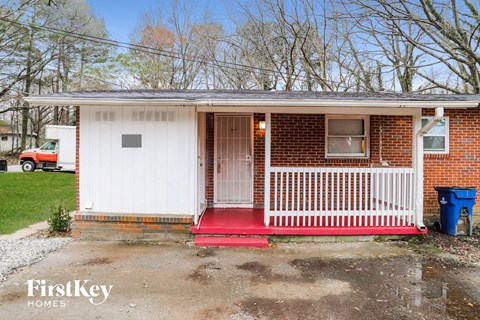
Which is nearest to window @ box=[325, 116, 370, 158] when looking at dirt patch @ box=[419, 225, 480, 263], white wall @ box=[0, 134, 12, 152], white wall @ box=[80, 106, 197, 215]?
dirt patch @ box=[419, 225, 480, 263]

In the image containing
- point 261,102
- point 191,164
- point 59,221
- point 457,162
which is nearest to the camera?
point 261,102

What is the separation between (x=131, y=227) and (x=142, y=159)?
1.20 metres

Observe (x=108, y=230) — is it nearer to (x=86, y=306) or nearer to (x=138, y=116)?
(x=138, y=116)

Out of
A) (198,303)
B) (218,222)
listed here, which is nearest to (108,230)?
(218,222)

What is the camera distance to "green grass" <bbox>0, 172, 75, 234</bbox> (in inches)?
281

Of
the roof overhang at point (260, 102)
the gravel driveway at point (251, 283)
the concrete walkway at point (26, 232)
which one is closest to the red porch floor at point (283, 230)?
the gravel driveway at point (251, 283)

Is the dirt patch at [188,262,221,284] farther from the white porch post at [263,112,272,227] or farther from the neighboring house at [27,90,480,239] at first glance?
the white porch post at [263,112,272,227]

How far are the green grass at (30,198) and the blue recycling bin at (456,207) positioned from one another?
7399 millimetres

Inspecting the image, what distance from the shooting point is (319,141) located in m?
7.13

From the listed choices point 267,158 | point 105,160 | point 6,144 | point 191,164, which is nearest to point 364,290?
point 267,158

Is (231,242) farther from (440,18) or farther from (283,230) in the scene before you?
(440,18)

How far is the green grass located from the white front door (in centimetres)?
345

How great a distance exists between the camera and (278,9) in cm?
1619

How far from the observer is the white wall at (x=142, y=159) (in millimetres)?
5656
